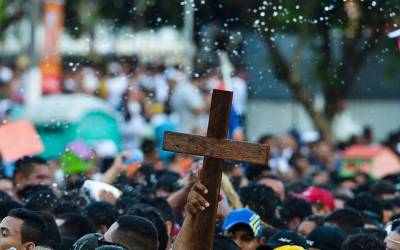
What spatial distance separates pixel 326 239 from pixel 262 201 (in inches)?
55.1

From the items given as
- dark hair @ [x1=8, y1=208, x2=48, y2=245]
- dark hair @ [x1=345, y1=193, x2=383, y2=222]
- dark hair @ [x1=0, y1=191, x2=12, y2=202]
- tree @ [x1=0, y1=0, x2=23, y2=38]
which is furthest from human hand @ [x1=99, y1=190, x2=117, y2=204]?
tree @ [x1=0, y1=0, x2=23, y2=38]

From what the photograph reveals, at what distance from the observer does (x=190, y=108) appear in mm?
21172

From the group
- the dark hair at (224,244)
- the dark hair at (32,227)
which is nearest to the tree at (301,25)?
the dark hair at (224,244)

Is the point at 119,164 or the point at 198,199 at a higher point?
the point at 119,164

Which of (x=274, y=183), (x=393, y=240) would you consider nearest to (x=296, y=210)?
(x=274, y=183)

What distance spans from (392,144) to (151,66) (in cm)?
818

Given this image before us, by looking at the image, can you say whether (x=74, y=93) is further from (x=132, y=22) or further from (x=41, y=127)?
(x=41, y=127)

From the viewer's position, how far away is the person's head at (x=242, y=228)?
32.3ft

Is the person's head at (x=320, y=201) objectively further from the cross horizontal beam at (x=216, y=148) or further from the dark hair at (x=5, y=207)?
the cross horizontal beam at (x=216, y=148)

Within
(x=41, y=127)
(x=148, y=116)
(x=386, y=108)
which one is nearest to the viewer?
(x=41, y=127)

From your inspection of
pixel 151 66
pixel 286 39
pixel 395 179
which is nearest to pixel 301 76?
pixel 286 39

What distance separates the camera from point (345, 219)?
1120 centimetres

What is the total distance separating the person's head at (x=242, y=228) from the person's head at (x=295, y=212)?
1.97 metres

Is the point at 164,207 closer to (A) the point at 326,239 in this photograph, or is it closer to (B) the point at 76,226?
(B) the point at 76,226
